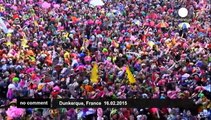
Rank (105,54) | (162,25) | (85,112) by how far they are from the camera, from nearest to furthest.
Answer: (85,112)
(105,54)
(162,25)

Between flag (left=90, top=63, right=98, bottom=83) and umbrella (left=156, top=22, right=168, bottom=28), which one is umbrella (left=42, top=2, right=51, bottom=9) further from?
umbrella (left=156, top=22, right=168, bottom=28)

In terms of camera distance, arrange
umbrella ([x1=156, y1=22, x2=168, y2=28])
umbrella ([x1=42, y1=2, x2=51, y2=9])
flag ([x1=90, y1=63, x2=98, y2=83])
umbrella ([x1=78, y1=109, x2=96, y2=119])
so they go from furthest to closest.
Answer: umbrella ([x1=42, y1=2, x2=51, y2=9]), umbrella ([x1=156, y1=22, x2=168, y2=28]), flag ([x1=90, y1=63, x2=98, y2=83]), umbrella ([x1=78, y1=109, x2=96, y2=119])

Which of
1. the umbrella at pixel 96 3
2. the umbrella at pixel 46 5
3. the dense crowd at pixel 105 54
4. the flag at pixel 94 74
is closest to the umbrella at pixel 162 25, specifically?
the dense crowd at pixel 105 54

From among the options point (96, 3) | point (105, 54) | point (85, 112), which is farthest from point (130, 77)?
point (96, 3)

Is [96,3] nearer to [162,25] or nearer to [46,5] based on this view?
[46,5]

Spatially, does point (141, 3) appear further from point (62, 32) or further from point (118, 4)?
point (62, 32)

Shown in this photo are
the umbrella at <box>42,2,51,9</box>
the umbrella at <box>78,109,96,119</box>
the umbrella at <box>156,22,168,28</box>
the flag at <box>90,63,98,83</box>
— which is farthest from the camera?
the umbrella at <box>42,2,51,9</box>

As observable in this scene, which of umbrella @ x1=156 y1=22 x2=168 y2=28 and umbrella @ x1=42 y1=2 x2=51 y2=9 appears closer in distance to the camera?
umbrella @ x1=156 y1=22 x2=168 y2=28

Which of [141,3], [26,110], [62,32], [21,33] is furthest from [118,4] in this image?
[26,110]

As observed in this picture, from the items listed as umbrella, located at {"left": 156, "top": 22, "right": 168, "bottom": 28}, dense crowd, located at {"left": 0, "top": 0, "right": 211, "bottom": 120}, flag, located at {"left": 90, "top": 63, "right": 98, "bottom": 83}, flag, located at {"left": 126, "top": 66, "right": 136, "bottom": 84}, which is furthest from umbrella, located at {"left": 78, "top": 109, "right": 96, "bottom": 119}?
umbrella, located at {"left": 156, "top": 22, "right": 168, "bottom": 28}
